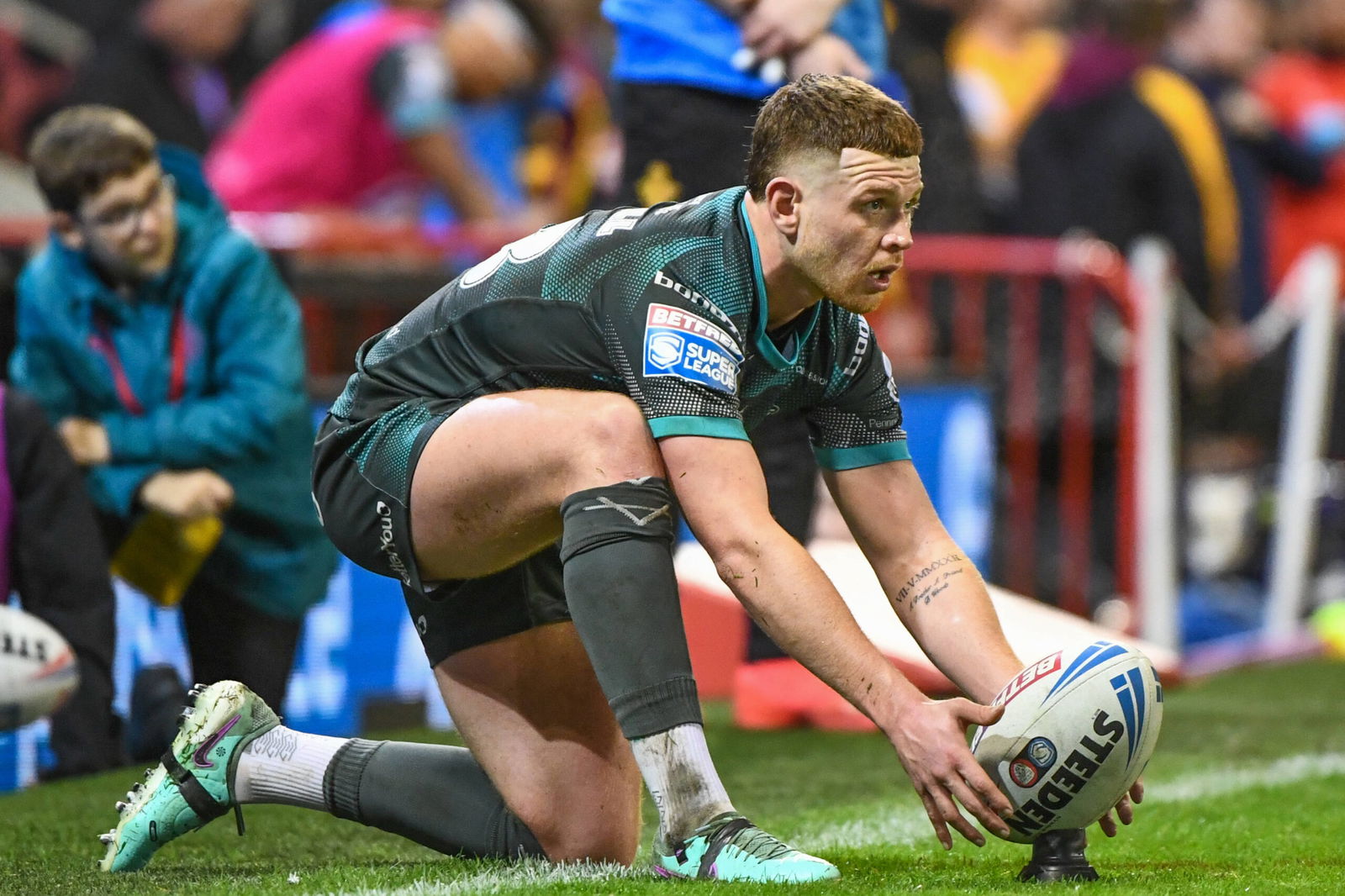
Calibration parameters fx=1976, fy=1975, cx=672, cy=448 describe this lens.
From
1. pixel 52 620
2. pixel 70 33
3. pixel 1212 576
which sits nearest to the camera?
pixel 52 620

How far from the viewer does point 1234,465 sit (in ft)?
32.5

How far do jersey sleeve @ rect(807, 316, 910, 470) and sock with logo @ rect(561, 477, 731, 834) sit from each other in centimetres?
53

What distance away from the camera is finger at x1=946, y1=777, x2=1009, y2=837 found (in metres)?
2.92

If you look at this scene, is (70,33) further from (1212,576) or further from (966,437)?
(1212,576)

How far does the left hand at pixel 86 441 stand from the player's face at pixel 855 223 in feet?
9.18

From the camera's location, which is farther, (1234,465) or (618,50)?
(1234,465)

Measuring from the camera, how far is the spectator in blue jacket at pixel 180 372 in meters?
5.32

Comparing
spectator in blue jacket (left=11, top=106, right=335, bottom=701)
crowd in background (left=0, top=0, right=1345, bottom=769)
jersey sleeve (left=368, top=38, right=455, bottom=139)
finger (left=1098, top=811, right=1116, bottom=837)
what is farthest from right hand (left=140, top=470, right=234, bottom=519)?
finger (left=1098, top=811, right=1116, bottom=837)

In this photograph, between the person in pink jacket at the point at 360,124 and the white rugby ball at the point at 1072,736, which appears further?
the person in pink jacket at the point at 360,124

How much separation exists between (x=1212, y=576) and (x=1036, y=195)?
204 centimetres

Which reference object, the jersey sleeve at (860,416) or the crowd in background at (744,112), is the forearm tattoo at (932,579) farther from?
the crowd in background at (744,112)

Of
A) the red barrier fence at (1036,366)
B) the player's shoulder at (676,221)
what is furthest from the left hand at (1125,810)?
the red barrier fence at (1036,366)

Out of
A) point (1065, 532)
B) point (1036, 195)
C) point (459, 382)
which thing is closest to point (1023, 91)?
point (1036, 195)

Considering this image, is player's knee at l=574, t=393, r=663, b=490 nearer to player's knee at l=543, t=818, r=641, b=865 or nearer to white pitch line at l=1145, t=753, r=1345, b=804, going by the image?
player's knee at l=543, t=818, r=641, b=865
